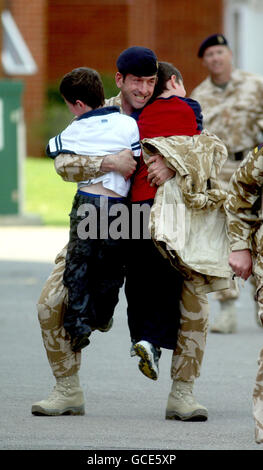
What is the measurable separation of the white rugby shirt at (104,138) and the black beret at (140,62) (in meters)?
0.23

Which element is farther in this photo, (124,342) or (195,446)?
(124,342)

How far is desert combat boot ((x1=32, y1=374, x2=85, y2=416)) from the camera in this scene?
6.79 meters

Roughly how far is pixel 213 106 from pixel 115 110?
383cm

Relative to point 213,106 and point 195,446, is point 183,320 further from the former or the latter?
point 213,106

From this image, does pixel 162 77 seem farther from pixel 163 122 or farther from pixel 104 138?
pixel 104 138

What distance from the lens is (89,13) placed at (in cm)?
3016

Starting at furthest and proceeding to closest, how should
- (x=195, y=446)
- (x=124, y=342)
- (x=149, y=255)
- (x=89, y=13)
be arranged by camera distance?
(x=89, y=13)
(x=124, y=342)
(x=149, y=255)
(x=195, y=446)

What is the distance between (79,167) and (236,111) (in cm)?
392

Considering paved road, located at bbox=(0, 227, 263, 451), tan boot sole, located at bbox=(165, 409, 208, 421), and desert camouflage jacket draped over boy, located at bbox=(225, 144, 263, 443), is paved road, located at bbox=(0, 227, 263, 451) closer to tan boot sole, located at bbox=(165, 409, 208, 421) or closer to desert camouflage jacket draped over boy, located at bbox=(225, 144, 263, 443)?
tan boot sole, located at bbox=(165, 409, 208, 421)

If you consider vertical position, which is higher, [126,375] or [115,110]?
[115,110]

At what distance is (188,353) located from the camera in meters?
6.62

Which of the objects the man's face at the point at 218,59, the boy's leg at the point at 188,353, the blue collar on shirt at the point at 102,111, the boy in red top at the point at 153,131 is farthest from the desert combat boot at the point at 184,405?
the man's face at the point at 218,59

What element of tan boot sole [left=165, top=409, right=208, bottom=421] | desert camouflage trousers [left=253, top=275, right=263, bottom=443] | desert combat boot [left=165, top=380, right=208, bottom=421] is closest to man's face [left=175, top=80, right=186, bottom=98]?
desert camouflage trousers [left=253, top=275, right=263, bottom=443]

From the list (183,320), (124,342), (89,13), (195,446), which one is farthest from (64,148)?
(89,13)
